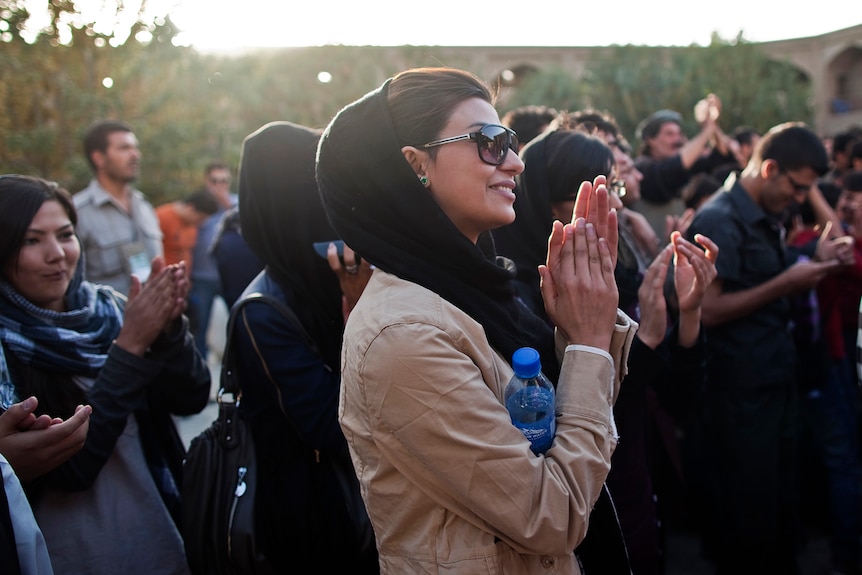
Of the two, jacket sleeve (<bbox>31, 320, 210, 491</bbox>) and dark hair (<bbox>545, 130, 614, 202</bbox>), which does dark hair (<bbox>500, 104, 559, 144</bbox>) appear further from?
jacket sleeve (<bbox>31, 320, 210, 491</bbox>)

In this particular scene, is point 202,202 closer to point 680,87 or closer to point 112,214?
point 112,214

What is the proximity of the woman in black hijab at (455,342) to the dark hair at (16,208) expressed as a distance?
46.5 inches

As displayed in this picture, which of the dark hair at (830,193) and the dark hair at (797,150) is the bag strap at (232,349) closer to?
the dark hair at (797,150)

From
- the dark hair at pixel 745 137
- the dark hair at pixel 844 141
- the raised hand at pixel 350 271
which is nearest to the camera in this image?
the raised hand at pixel 350 271

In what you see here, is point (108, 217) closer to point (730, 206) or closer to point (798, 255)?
point (730, 206)

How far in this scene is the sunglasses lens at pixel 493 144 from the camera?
168 centimetres

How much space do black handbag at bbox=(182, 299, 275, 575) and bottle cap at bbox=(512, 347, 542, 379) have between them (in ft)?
3.59

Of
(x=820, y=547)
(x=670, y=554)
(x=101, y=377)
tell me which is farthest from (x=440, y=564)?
(x=820, y=547)

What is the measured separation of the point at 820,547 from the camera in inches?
170

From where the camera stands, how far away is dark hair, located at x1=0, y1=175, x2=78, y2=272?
7.54 ft

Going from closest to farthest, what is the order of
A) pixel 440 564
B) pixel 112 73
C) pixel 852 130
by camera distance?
pixel 440 564 → pixel 112 73 → pixel 852 130

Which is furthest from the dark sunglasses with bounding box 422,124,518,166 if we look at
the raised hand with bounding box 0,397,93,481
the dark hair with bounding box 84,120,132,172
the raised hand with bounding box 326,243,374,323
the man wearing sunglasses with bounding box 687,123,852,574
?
the dark hair with bounding box 84,120,132,172

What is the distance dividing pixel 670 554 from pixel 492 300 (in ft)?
11.0

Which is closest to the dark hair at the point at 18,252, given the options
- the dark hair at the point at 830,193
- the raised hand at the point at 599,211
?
the raised hand at the point at 599,211
